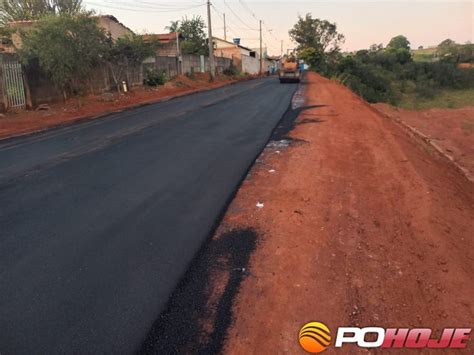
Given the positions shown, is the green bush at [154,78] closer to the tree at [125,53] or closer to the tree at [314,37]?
the tree at [125,53]

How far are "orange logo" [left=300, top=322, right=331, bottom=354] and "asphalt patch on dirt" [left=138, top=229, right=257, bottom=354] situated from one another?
0.68 meters

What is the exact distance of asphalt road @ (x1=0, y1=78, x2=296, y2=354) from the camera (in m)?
3.49

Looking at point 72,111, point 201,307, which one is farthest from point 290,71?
point 201,307

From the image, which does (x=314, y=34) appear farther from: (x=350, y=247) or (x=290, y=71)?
(x=350, y=247)

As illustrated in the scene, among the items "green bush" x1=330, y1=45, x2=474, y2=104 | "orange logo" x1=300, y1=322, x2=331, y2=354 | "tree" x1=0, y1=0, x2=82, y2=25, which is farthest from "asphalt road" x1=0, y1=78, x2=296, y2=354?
"tree" x1=0, y1=0, x2=82, y2=25

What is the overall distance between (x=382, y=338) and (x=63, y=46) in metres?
20.1

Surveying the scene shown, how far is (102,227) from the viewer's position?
5477 mm

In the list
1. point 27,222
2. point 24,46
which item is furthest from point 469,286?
point 24,46

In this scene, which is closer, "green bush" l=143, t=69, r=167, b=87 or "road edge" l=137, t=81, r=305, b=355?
"road edge" l=137, t=81, r=305, b=355

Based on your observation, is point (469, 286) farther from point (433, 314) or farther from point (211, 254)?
point (211, 254)

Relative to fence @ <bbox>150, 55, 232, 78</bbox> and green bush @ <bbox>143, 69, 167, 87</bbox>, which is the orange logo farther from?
fence @ <bbox>150, 55, 232, 78</bbox>

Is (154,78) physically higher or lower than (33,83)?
higher

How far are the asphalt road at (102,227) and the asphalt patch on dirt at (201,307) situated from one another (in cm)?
13

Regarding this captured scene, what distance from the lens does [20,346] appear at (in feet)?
10.5
